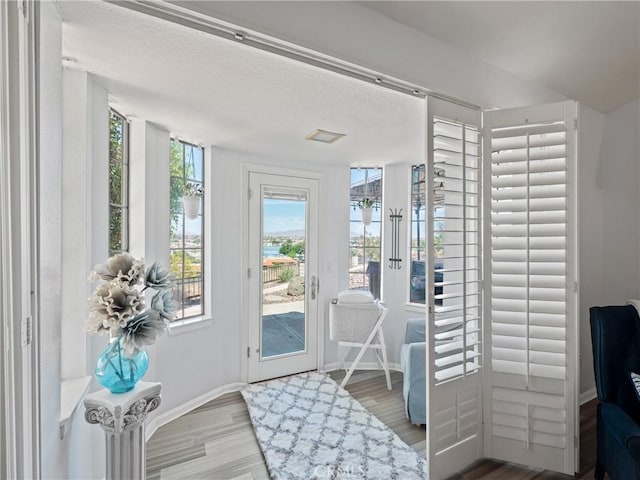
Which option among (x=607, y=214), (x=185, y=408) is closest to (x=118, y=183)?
(x=185, y=408)

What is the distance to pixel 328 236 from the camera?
3.56 meters

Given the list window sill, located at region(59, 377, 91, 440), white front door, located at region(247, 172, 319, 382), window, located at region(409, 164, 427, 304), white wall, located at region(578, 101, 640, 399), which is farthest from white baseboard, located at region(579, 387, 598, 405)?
window sill, located at region(59, 377, 91, 440)

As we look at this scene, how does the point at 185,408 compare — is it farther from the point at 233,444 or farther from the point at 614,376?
the point at 614,376

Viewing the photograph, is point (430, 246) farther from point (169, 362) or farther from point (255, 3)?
point (169, 362)

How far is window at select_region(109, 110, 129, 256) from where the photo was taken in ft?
6.88

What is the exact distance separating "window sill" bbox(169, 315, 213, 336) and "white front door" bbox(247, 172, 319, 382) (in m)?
0.46

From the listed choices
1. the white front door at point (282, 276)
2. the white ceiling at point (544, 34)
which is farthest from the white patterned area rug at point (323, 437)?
the white ceiling at point (544, 34)

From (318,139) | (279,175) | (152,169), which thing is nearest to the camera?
(152,169)

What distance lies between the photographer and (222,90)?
179 centimetres

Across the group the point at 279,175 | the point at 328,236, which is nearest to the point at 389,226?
the point at 328,236

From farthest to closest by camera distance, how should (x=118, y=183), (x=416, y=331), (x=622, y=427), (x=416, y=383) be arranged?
(x=416, y=331)
(x=416, y=383)
(x=118, y=183)
(x=622, y=427)

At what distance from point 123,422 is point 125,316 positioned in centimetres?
42

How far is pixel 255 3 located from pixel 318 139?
1.42 metres

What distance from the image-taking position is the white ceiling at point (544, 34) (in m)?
1.60
